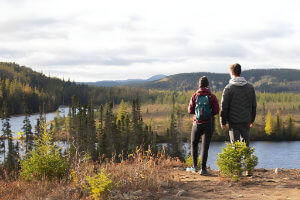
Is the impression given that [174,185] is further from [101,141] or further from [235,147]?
[101,141]

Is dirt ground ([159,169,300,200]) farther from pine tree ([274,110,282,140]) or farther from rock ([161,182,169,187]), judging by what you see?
pine tree ([274,110,282,140])

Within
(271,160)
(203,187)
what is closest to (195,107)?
(203,187)

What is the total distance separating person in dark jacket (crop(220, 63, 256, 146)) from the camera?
825 centimetres

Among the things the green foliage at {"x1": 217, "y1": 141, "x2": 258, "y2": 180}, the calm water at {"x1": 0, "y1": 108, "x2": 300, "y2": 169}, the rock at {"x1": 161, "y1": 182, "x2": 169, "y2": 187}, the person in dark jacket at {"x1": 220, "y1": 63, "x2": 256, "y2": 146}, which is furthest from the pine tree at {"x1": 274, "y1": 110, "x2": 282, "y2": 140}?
the rock at {"x1": 161, "y1": 182, "x2": 169, "y2": 187}

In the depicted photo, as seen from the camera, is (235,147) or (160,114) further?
(160,114)

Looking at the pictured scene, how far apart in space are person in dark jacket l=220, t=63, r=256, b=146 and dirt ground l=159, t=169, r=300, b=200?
1.27 meters

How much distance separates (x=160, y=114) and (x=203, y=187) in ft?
581

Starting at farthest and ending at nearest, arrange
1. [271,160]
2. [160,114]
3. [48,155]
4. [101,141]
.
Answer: [160,114]
[271,160]
[101,141]
[48,155]

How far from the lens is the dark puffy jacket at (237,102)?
8.25 meters

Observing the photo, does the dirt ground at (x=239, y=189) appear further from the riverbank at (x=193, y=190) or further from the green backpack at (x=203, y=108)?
the green backpack at (x=203, y=108)

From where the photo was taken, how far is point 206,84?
8562 mm

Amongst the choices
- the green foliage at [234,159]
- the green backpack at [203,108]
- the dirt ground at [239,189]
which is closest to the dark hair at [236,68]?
the green backpack at [203,108]

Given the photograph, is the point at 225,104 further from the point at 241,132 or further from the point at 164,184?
the point at 164,184

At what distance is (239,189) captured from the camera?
23.0ft
